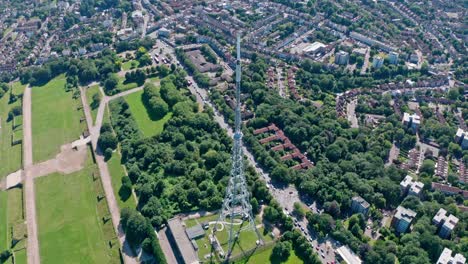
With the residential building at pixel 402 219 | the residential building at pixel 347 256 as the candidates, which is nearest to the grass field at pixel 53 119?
the residential building at pixel 347 256

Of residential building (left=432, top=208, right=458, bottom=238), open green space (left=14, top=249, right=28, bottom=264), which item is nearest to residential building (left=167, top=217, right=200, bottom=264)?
open green space (left=14, top=249, right=28, bottom=264)

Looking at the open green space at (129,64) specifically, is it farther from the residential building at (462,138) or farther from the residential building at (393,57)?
the residential building at (462,138)

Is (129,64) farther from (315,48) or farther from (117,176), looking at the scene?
(315,48)

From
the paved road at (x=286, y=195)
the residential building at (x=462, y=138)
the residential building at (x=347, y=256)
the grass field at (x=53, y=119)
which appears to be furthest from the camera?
the grass field at (x=53, y=119)

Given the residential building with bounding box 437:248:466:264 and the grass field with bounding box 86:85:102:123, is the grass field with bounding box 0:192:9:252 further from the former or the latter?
the residential building with bounding box 437:248:466:264

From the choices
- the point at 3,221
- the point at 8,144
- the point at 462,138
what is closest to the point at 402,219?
the point at 462,138

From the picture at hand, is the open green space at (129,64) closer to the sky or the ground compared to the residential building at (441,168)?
closer to the ground

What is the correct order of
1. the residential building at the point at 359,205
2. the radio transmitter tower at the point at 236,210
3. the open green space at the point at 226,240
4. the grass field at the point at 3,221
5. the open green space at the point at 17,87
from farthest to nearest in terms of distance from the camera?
the open green space at the point at 17,87 → the residential building at the point at 359,205 → the grass field at the point at 3,221 → the open green space at the point at 226,240 → the radio transmitter tower at the point at 236,210

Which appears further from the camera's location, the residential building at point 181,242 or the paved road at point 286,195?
the paved road at point 286,195

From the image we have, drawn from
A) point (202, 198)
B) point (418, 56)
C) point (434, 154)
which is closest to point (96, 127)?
point (202, 198)
